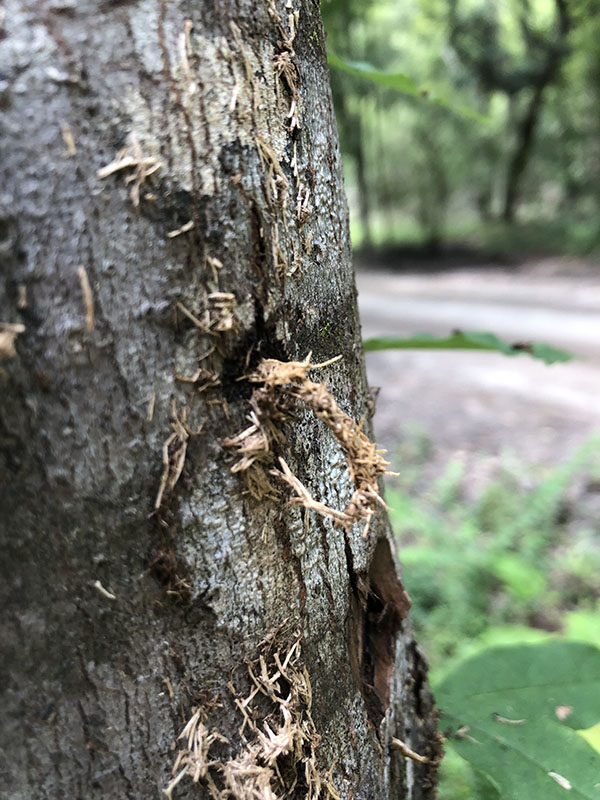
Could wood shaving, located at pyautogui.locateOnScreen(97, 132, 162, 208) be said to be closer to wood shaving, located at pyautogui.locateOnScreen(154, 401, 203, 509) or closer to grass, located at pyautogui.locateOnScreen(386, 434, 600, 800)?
wood shaving, located at pyautogui.locateOnScreen(154, 401, 203, 509)

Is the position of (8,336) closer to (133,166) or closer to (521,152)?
(133,166)

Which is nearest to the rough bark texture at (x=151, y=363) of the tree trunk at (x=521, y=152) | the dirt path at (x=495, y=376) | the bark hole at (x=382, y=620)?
the bark hole at (x=382, y=620)

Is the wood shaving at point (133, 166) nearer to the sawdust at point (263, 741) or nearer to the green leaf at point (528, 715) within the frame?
the sawdust at point (263, 741)

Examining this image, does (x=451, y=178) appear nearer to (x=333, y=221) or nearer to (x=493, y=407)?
(x=493, y=407)

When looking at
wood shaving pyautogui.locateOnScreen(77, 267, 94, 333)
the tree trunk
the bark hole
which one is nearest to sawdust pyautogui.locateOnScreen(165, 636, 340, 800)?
the bark hole

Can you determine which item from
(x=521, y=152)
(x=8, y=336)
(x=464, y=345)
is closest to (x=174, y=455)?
(x=8, y=336)
